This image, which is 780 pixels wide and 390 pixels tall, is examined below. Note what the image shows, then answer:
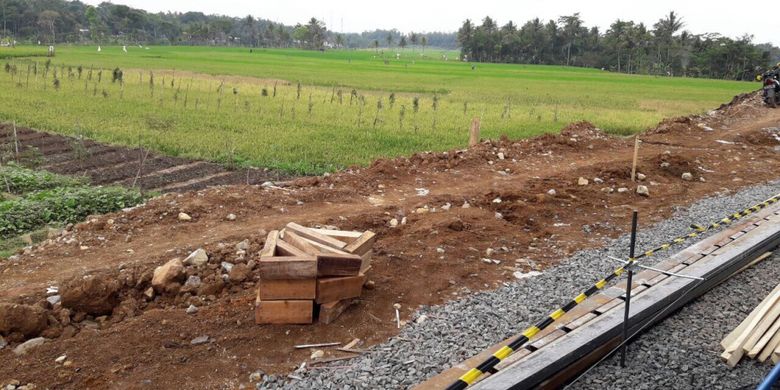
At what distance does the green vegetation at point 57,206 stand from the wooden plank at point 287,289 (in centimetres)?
518

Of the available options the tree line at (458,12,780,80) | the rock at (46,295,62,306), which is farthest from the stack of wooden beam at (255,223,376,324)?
the tree line at (458,12,780,80)

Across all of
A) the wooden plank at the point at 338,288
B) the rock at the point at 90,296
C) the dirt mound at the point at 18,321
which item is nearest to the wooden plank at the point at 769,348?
the wooden plank at the point at 338,288

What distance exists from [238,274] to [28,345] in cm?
176

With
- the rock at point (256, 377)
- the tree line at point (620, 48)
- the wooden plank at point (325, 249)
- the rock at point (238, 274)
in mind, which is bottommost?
the rock at point (256, 377)

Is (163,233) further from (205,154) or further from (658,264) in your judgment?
(205,154)

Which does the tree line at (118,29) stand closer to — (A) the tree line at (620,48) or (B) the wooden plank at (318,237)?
(A) the tree line at (620,48)

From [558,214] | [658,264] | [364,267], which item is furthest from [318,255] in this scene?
[558,214]

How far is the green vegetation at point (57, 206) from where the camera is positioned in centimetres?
836

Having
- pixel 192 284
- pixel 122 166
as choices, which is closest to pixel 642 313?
pixel 192 284

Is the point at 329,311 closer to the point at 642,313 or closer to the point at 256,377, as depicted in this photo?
the point at 256,377

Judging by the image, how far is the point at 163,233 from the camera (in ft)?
23.2

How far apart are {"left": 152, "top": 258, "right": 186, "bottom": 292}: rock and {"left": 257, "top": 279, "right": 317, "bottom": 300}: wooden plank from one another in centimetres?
105

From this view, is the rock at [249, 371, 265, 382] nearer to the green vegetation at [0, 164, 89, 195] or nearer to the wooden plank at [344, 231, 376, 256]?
the wooden plank at [344, 231, 376, 256]

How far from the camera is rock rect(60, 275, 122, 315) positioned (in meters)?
5.11
